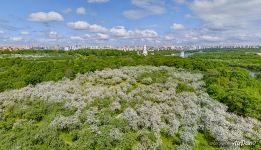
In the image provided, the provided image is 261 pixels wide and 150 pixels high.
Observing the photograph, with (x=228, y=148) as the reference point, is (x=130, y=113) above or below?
above

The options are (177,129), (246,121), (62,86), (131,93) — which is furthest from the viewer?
(62,86)

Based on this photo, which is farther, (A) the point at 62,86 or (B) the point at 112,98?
(A) the point at 62,86

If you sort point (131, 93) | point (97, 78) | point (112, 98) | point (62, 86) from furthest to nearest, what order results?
point (97, 78)
point (62, 86)
point (131, 93)
point (112, 98)

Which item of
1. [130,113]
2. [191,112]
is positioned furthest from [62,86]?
[191,112]

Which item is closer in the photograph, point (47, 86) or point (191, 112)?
point (191, 112)

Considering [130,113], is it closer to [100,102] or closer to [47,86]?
[100,102]

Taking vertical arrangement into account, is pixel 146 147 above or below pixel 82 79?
below

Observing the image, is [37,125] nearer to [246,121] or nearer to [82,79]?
[82,79]

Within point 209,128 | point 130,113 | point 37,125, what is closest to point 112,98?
point 130,113

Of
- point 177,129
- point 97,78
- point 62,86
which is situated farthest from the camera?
point 97,78
